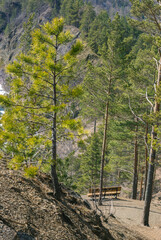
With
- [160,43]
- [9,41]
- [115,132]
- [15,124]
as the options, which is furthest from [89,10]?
[15,124]

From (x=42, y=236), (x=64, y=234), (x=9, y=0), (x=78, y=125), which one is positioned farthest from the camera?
(x=9, y=0)

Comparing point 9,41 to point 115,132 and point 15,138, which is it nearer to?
point 115,132

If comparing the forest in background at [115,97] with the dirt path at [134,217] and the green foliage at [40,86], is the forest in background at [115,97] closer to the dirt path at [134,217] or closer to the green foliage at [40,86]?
the green foliage at [40,86]

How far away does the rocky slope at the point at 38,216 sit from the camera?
3992mm

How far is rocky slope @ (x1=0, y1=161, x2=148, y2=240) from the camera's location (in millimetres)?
3992

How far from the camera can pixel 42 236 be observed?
13.6ft

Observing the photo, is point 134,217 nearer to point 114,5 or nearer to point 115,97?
point 115,97

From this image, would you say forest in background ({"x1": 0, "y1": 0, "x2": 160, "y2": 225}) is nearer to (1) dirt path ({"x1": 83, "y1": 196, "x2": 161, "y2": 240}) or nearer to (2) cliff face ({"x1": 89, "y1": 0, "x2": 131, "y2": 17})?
(1) dirt path ({"x1": 83, "y1": 196, "x2": 161, "y2": 240})

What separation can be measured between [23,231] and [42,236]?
473mm

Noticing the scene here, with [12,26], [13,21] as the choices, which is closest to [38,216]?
[12,26]

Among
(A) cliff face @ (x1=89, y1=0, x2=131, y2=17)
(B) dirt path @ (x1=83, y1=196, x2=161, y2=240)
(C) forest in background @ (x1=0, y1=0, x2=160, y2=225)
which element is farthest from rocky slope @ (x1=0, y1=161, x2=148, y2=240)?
(A) cliff face @ (x1=89, y1=0, x2=131, y2=17)

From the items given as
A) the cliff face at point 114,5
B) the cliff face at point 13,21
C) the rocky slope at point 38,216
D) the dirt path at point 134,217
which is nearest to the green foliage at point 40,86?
the rocky slope at point 38,216

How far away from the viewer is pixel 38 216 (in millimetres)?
4844

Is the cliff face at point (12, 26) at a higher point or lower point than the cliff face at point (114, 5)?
lower
